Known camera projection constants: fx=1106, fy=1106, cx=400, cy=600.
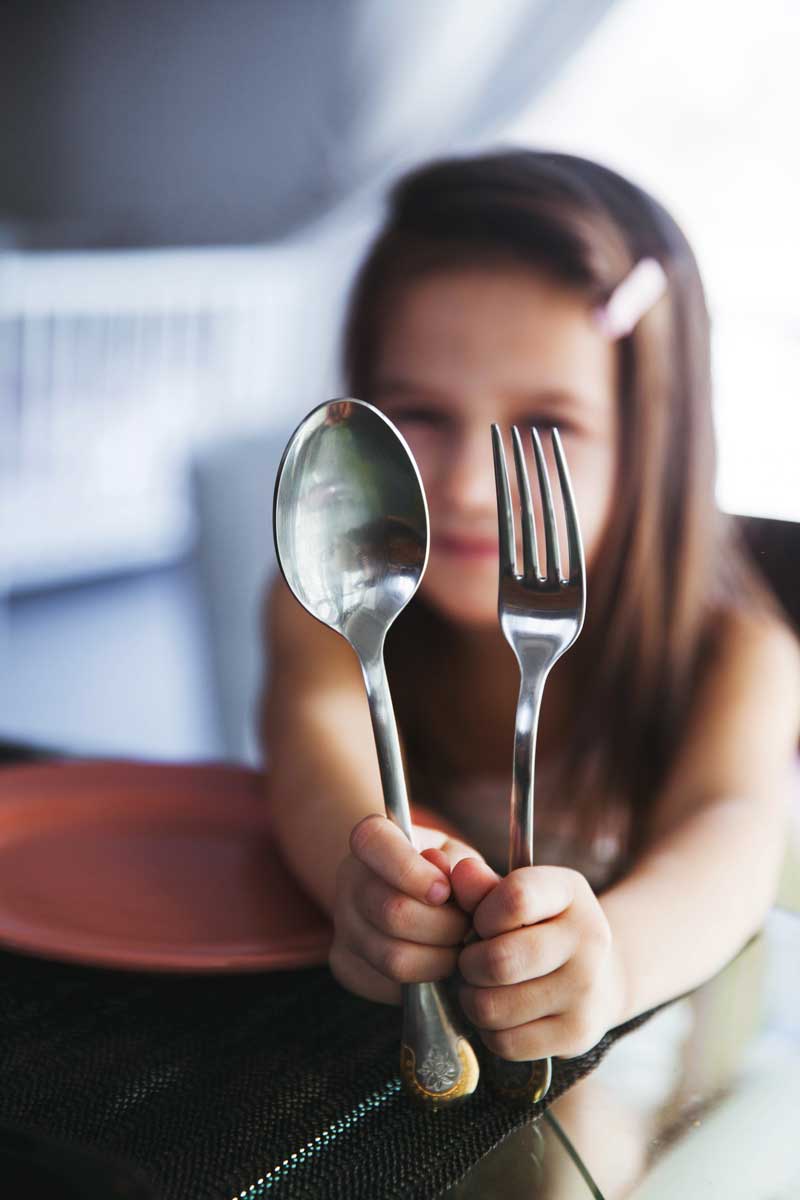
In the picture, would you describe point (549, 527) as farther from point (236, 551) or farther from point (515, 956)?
point (236, 551)

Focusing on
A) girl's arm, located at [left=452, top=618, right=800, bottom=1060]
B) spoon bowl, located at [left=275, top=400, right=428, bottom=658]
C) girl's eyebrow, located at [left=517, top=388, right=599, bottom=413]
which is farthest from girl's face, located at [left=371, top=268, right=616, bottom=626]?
spoon bowl, located at [left=275, top=400, right=428, bottom=658]

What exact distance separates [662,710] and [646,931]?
219 mm

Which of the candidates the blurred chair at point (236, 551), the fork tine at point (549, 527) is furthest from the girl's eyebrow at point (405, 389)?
the fork tine at point (549, 527)

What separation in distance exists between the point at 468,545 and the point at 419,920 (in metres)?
0.27

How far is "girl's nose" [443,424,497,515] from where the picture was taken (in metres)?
0.50

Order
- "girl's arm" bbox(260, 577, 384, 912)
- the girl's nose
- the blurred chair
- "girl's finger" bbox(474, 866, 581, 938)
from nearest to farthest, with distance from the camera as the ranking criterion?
"girl's finger" bbox(474, 866, 581, 938) < "girl's arm" bbox(260, 577, 384, 912) < the girl's nose < the blurred chair

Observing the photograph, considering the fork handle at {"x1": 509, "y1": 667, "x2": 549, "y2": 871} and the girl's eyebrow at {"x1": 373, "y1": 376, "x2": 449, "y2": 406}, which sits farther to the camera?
the girl's eyebrow at {"x1": 373, "y1": 376, "x2": 449, "y2": 406}

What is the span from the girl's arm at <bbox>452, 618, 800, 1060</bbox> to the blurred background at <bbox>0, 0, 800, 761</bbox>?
9cm

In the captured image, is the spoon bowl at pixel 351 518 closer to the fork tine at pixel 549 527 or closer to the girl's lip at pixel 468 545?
the fork tine at pixel 549 527

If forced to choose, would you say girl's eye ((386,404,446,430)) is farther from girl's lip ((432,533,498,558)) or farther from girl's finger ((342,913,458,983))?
girl's finger ((342,913,458,983))

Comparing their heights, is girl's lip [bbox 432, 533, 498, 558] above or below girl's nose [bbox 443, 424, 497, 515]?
below

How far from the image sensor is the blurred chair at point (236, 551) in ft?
2.14

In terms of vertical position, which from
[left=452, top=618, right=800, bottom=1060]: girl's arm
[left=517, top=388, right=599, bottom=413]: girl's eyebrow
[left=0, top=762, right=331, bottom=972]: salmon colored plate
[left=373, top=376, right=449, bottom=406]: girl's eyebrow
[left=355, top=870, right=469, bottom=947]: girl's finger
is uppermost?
[left=517, top=388, right=599, bottom=413]: girl's eyebrow

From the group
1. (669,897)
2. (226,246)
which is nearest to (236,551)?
(226,246)
